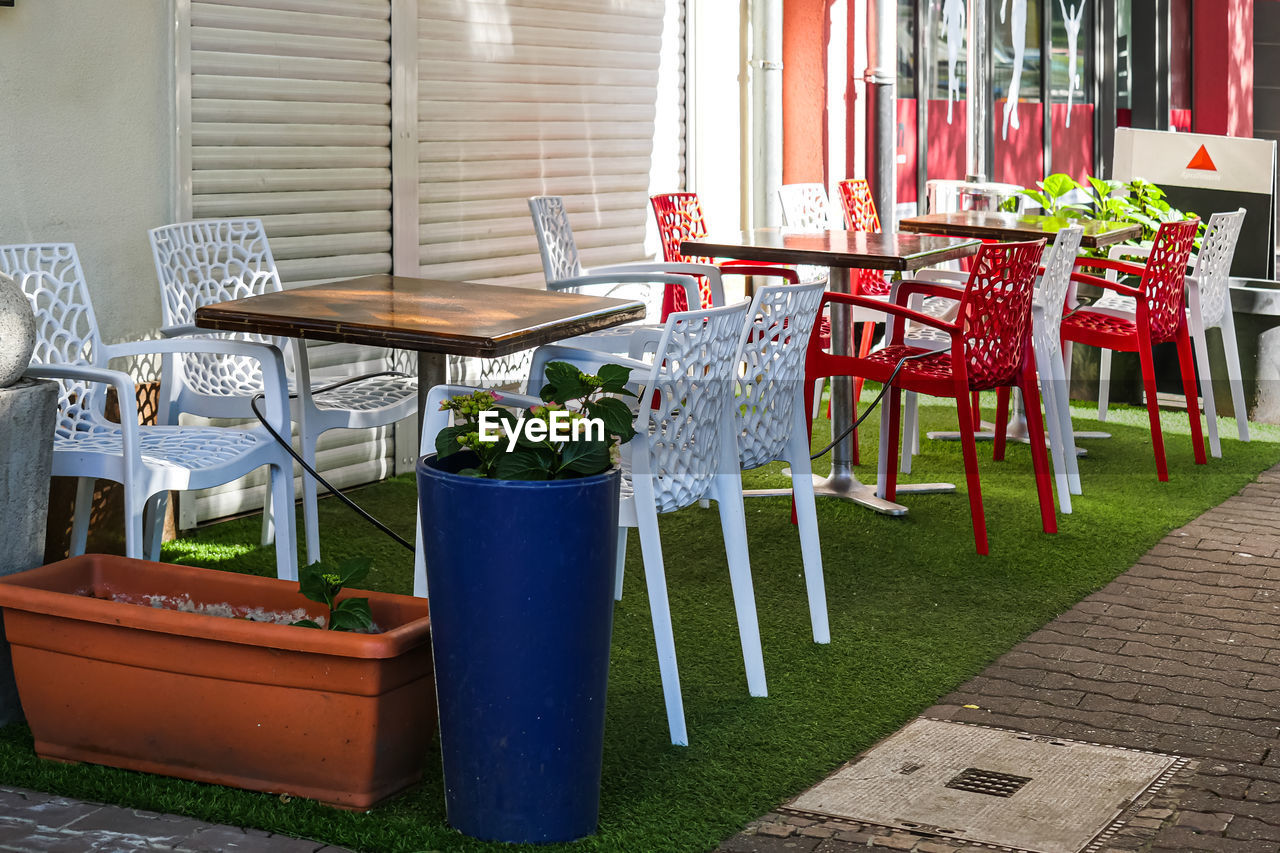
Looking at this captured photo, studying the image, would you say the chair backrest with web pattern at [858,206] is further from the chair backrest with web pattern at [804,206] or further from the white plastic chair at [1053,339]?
the white plastic chair at [1053,339]

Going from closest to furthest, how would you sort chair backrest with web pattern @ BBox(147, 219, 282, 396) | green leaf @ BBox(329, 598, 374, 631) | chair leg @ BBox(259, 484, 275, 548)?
green leaf @ BBox(329, 598, 374, 631) < chair backrest with web pattern @ BBox(147, 219, 282, 396) < chair leg @ BBox(259, 484, 275, 548)

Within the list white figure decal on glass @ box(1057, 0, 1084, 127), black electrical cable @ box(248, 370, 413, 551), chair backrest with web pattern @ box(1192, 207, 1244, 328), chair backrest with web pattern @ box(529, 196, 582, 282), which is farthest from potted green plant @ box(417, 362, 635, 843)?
white figure decal on glass @ box(1057, 0, 1084, 127)

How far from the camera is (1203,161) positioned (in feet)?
29.3

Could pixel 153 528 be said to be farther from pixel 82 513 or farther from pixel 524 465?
pixel 524 465

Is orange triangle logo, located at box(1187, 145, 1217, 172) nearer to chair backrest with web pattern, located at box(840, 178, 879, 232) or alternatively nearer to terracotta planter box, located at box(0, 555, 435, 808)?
chair backrest with web pattern, located at box(840, 178, 879, 232)

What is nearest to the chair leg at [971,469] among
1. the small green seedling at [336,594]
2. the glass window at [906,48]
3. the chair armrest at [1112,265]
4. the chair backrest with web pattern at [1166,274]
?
the chair backrest with web pattern at [1166,274]

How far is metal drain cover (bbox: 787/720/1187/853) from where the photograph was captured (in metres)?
3.20

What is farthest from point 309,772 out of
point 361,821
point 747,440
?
point 747,440

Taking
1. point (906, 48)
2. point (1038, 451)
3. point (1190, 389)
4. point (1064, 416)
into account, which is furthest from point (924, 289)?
point (906, 48)

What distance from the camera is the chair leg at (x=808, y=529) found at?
4.34 meters

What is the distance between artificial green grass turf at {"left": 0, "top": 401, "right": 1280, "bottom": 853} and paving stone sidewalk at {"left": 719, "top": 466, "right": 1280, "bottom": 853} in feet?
0.37

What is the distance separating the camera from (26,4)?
188 inches

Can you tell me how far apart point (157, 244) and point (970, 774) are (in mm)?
2971

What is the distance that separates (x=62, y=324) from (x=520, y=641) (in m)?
2.30
